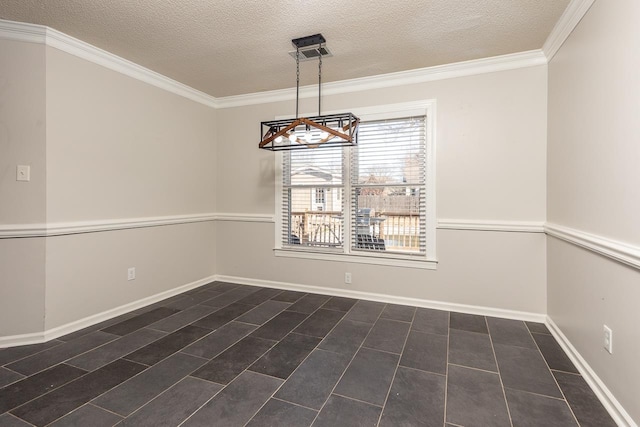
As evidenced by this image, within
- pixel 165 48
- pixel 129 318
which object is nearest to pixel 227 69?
pixel 165 48

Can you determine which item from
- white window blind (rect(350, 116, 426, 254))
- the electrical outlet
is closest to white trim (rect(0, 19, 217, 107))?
white window blind (rect(350, 116, 426, 254))

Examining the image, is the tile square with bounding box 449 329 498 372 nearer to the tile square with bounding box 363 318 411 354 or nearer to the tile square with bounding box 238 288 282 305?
the tile square with bounding box 363 318 411 354

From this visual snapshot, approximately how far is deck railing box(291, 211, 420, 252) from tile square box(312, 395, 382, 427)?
6.51 ft

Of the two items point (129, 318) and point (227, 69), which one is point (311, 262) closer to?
point (129, 318)

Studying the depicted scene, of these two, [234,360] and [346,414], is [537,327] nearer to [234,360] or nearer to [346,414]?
[346,414]

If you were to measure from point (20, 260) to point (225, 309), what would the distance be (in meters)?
1.74

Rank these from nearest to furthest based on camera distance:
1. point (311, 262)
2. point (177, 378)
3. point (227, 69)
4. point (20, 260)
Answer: point (177, 378), point (20, 260), point (227, 69), point (311, 262)

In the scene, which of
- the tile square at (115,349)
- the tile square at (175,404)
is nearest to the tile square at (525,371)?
the tile square at (175,404)

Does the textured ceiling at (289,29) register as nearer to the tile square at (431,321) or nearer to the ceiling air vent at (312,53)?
the ceiling air vent at (312,53)

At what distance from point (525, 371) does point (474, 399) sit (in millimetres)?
578

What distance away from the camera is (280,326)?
9.64ft

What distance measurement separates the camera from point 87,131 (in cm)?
291

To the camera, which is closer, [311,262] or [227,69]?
[227,69]

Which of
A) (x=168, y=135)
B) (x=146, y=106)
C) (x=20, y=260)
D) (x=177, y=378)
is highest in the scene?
(x=146, y=106)
